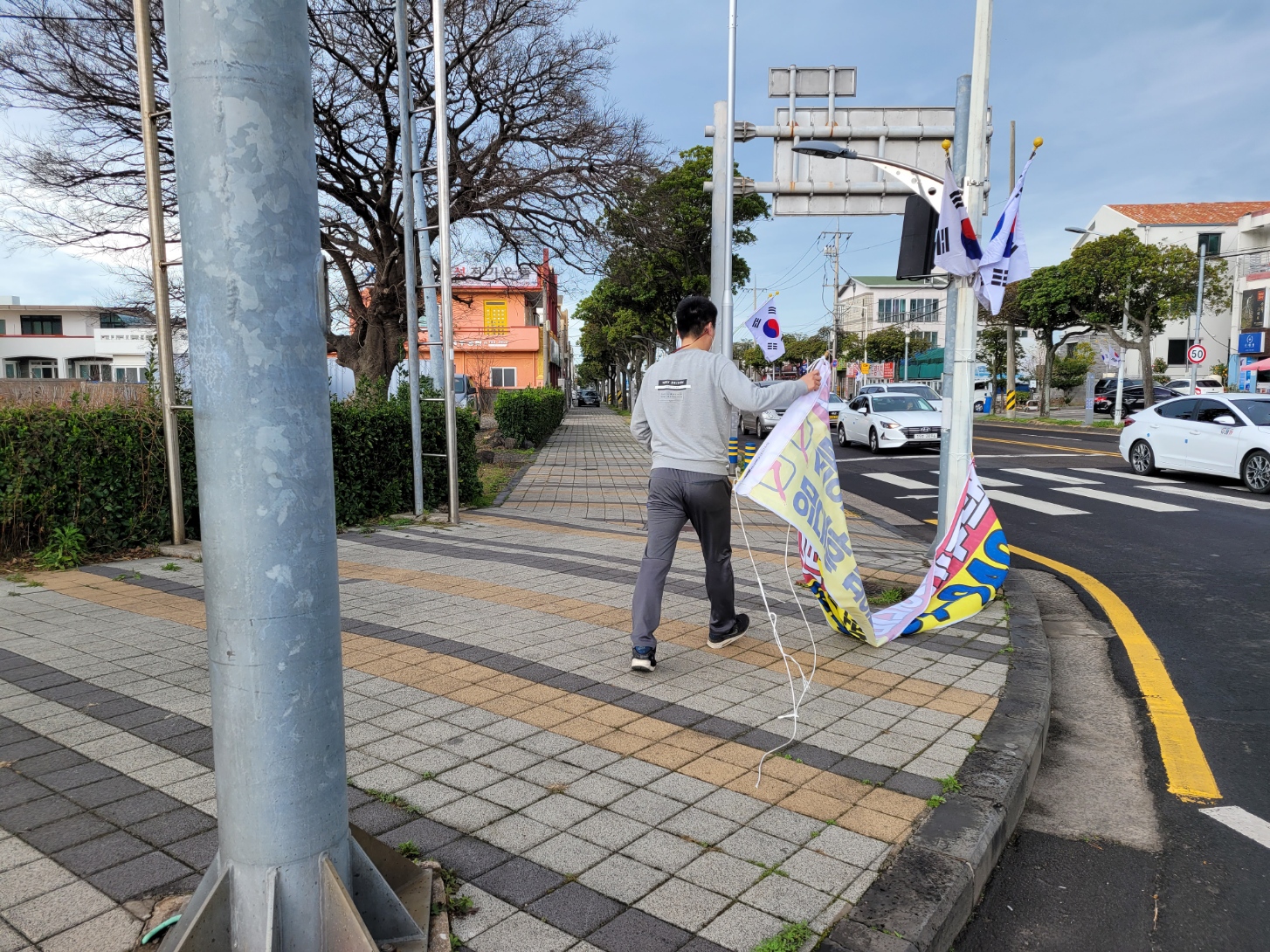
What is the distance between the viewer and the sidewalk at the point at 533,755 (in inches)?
102

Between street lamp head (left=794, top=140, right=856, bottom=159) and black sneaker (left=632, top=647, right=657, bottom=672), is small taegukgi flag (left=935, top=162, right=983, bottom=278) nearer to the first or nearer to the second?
street lamp head (left=794, top=140, right=856, bottom=159)

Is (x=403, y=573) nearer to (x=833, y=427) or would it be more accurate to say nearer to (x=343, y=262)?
(x=343, y=262)

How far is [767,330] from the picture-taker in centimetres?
899

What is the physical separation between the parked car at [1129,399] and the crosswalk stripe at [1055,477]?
27.6m

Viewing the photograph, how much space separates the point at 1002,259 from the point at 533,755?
487 centimetres

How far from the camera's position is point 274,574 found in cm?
202

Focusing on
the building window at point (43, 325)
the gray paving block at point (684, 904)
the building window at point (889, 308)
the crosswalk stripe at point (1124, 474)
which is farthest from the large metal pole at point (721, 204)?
the building window at point (889, 308)

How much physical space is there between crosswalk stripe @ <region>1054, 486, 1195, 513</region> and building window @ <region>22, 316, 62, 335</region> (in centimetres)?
5994

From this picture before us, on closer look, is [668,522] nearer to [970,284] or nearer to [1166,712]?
[1166,712]

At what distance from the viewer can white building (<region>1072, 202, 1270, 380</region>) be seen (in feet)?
160

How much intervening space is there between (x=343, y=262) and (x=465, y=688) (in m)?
17.5

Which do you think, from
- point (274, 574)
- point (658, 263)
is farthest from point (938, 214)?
point (658, 263)

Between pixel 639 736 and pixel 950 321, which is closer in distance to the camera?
pixel 639 736

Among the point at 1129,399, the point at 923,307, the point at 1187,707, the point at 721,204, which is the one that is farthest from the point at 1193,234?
the point at 1187,707
